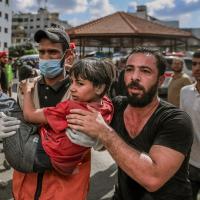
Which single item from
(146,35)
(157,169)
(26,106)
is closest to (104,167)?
(26,106)

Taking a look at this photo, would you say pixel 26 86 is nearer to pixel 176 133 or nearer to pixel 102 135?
pixel 102 135

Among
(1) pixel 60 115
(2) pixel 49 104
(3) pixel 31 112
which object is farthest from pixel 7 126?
(2) pixel 49 104

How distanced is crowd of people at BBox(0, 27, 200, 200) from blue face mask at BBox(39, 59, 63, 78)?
0.20 m

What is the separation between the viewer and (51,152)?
203 centimetres

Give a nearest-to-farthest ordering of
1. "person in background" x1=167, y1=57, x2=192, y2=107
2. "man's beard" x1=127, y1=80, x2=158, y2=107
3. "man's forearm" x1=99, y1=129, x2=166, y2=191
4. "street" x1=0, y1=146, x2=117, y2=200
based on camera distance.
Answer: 1. "man's forearm" x1=99, y1=129, x2=166, y2=191
2. "man's beard" x1=127, y1=80, x2=158, y2=107
3. "street" x1=0, y1=146, x2=117, y2=200
4. "person in background" x1=167, y1=57, x2=192, y2=107

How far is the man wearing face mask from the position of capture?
2.12 meters

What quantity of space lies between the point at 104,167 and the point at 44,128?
3.99 meters

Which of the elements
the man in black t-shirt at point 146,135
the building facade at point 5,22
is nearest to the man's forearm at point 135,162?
the man in black t-shirt at point 146,135

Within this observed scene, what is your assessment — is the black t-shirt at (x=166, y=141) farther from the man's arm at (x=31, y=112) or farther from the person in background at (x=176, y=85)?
the person in background at (x=176, y=85)

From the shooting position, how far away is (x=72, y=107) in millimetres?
1981

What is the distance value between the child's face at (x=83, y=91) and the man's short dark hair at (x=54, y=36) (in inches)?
20.4

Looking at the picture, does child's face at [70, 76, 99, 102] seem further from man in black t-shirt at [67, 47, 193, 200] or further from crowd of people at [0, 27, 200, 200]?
man in black t-shirt at [67, 47, 193, 200]

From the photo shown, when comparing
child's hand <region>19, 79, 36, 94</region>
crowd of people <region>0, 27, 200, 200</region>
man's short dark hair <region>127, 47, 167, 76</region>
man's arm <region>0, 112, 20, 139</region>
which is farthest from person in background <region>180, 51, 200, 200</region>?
man's arm <region>0, 112, 20, 139</region>

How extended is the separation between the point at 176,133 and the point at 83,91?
0.59 metres
